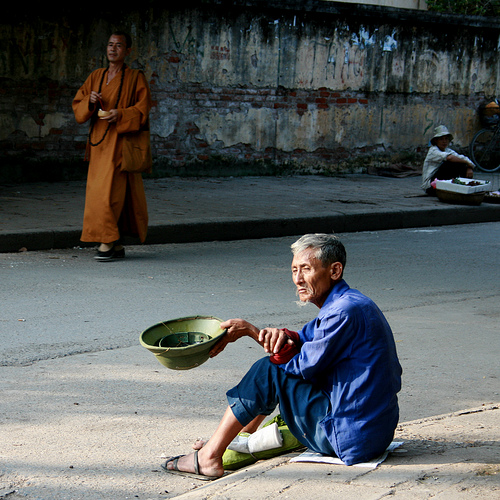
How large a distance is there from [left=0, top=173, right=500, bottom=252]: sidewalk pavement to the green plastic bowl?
4.90m

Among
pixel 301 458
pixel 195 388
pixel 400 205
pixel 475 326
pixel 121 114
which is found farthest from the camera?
pixel 400 205

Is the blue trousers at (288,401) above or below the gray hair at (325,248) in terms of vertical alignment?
below

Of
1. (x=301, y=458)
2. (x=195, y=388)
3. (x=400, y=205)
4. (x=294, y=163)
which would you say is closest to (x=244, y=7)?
(x=294, y=163)

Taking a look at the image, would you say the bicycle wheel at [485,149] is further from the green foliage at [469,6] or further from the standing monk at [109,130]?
the standing monk at [109,130]

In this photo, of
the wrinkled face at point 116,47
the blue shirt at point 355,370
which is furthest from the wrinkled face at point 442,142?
the blue shirt at point 355,370

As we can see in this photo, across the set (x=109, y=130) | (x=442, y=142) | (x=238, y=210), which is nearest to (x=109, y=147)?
(x=109, y=130)

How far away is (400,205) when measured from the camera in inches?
446

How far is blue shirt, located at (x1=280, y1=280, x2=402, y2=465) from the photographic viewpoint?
291 cm

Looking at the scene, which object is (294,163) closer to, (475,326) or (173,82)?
(173,82)

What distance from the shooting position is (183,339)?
326cm

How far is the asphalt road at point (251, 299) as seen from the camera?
461 cm

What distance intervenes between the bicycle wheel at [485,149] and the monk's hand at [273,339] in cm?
1483

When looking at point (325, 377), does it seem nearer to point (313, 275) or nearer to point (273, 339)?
point (273, 339)

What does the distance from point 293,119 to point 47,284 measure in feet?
28.7
